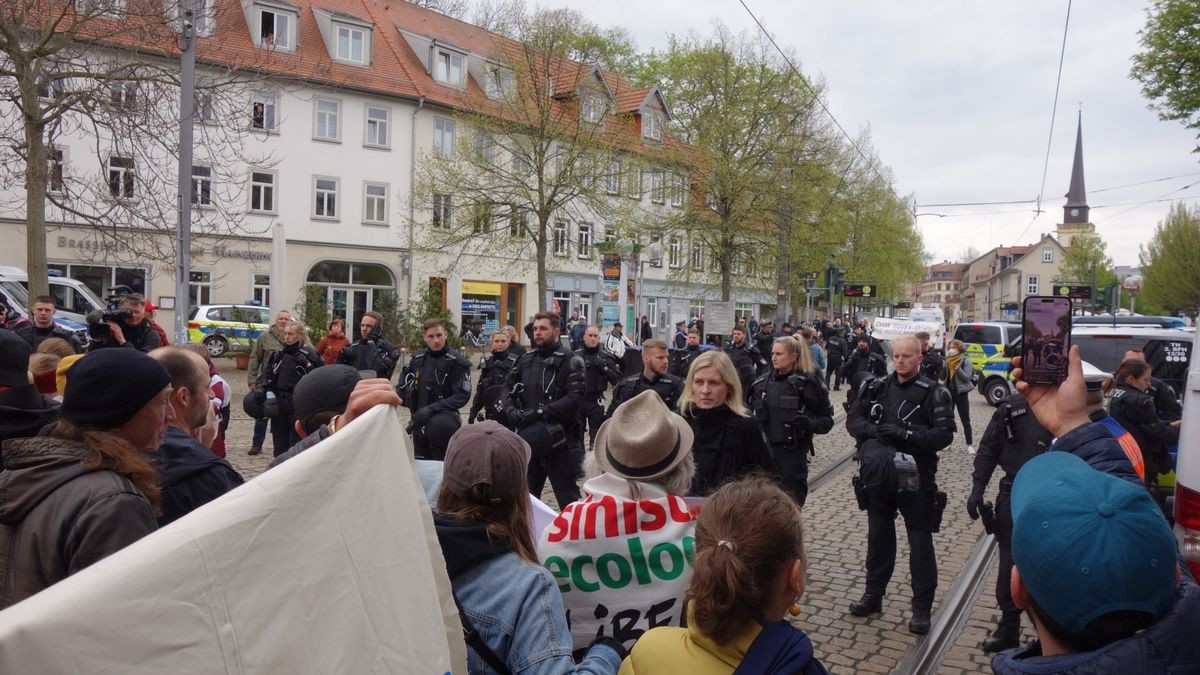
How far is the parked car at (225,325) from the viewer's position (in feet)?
82.2

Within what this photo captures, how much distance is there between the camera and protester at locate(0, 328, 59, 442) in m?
3.14

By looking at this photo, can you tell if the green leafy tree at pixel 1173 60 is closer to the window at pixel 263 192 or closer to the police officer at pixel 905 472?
the police officer at pixel 905 472

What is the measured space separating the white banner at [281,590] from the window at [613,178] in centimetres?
2552

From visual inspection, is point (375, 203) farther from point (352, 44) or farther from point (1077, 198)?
point (1077, 198)

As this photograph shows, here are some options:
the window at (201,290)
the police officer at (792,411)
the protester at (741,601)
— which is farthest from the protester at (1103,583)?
the window at (201,290)

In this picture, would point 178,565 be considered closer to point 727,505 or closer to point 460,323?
point 727,505

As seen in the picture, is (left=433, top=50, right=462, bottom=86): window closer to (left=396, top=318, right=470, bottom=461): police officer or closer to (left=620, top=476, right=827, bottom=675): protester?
(left=396, top=318, right=470, bottom=461): police officer

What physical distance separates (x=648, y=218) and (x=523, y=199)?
4.46 m

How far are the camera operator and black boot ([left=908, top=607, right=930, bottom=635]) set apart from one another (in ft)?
23.8

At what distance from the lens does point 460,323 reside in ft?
116

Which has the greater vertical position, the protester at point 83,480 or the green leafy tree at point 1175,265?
the green leafy tree at point 1175,265

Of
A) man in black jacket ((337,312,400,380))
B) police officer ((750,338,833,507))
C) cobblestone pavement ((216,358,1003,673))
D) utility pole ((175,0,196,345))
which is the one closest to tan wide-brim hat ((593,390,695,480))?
cobblestone pavement ((216,358,1003,673))

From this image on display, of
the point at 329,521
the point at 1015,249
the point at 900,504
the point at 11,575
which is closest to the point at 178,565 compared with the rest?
the point at 329,521

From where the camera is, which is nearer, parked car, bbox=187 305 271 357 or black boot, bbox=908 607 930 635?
black boot, bbox=908 607 930 635
